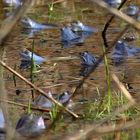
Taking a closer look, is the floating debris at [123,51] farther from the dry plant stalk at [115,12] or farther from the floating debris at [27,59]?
the dry plant stalk at [115,12]

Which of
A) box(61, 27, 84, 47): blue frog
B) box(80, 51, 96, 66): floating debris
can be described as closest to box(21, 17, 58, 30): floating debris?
box(61, 27, 84, 47): blue frog

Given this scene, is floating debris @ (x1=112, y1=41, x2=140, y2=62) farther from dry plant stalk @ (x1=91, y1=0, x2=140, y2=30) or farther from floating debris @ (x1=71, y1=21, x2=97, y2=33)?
dry plant stalk @ (x1=91, y1=0, x2=140, y2=30)

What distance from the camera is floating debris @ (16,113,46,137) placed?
2504 mm

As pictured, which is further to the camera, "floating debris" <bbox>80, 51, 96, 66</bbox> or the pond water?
"floating debris" <bbox>80, 51, 96, 66</bbox>

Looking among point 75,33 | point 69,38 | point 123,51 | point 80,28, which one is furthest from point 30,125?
point 80,28

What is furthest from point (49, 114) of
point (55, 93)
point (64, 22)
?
point (64, 22)

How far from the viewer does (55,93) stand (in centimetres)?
304

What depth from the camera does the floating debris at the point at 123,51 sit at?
3665 mm

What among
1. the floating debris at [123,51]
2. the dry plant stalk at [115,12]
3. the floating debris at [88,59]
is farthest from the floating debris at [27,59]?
the dry plant stalk at [115,12]

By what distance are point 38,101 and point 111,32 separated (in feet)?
4.67

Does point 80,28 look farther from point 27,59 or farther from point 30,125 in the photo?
point 30,125

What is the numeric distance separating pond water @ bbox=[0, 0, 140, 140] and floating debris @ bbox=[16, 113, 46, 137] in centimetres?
4

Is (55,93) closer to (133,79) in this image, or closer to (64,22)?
(133,79)

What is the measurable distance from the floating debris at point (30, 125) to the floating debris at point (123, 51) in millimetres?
1104
